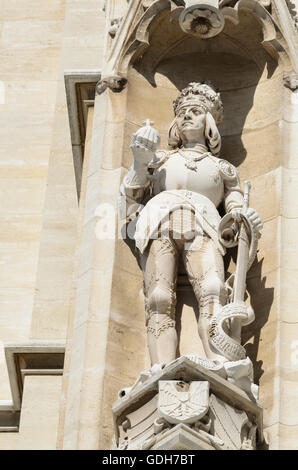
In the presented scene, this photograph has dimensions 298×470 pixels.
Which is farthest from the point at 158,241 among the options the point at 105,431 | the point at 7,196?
the point at 7,196

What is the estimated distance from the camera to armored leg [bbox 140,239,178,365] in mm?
11297

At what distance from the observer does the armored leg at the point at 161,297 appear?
11.3m

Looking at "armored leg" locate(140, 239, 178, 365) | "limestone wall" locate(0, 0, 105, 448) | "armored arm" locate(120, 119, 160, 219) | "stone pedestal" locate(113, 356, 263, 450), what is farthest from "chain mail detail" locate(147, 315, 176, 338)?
"limestone wall" locate(0, 0, 105, 448)

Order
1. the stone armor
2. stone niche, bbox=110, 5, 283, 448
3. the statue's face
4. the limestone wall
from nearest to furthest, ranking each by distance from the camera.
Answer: the stone armor < stone niche, bbox=110, 5, 283, 448 < the statue's face < the limestone wall

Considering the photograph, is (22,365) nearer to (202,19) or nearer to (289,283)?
(289,283)

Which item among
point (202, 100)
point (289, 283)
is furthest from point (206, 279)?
point (202, 100)

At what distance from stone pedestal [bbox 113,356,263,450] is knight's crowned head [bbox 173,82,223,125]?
2.29 meters

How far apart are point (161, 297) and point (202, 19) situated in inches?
93.0

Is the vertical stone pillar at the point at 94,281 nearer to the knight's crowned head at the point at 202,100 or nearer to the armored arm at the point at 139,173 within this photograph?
the armored arm at the point at 139,173

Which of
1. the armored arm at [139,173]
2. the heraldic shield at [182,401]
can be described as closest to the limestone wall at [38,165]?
the armored arm at [139,173]

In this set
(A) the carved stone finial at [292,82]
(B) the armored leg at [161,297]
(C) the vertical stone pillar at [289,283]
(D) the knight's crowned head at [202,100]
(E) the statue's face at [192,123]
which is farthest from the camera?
(A) the carved stone finial at [292,82]

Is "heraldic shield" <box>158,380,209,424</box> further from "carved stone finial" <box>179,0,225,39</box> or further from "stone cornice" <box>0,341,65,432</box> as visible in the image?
"carved stone finial" <box>179,0,225,39</box>

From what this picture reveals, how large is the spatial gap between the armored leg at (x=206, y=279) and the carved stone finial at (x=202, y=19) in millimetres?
1844

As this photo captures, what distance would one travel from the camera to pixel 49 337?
507 inches
